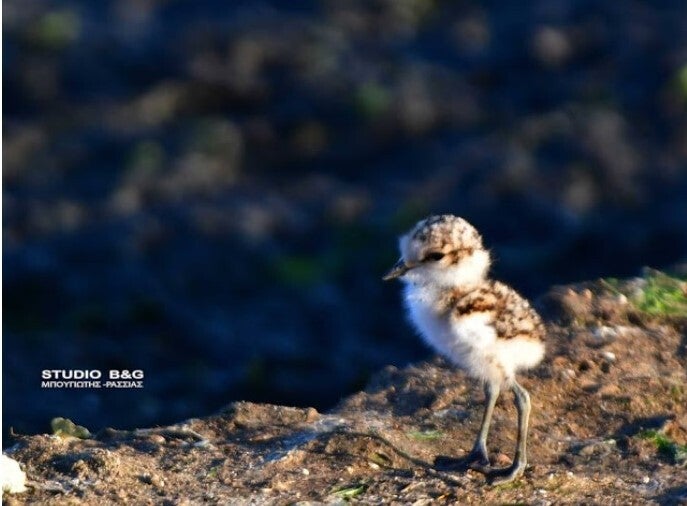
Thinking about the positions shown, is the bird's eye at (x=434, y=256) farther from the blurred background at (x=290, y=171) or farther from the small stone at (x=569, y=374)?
the blurred background at (x=290, y=171)

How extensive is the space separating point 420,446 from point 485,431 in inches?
12.8

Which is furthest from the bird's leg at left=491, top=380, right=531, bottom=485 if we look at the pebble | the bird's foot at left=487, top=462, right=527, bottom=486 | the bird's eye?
the pebble

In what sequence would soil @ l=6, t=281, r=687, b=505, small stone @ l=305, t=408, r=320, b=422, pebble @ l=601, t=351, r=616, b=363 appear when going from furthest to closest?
pebble @ l=601, t=351, r=616, b=363 < small stone @ l=305, t=408, r=320, b=422 < soil @ l=6, t=281, r=687, b=505

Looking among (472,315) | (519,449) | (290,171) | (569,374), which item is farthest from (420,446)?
(290,171)

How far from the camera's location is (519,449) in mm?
5660

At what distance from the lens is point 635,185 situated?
12.5 metres

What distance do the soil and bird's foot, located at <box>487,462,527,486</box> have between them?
0.03 m

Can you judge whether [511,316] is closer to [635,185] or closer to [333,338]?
[333,338]

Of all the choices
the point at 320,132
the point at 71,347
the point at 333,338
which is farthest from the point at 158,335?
the point at 320,132

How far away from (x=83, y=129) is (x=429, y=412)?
7914mm

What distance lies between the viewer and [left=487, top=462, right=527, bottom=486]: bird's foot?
5574 mm

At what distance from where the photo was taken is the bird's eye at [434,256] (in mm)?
5789

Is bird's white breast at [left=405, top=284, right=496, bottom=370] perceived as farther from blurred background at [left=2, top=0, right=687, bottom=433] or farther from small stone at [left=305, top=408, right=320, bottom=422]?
blurred background at [left=2, top=0, right=687, bottom=433]

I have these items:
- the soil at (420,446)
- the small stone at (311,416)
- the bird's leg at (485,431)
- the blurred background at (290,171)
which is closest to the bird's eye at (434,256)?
the bird's leg at (485,431)
